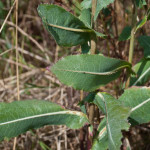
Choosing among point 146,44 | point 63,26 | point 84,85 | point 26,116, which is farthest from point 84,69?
point 146,44

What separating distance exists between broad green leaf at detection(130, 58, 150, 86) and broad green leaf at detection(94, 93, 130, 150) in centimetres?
23

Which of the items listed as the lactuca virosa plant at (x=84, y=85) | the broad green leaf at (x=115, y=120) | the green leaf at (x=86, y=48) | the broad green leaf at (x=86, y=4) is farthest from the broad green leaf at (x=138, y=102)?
the broad green leaf at (x=86, y=4)

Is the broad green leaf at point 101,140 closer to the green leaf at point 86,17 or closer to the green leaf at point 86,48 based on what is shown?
the green leaf at point 86,48

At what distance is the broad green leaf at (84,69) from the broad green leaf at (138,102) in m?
0.12

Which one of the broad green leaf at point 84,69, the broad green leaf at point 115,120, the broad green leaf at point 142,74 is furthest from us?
the broad green leaf at point 142,74

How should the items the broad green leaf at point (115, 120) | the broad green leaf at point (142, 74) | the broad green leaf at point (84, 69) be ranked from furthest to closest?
the broad green leaf at point (142, 74) → the broad green leaf at point (84, 69) → the broad green leaf at point (115, 120)

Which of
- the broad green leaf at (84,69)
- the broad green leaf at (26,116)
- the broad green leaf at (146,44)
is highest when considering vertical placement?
the broad green leaf at (146,44)

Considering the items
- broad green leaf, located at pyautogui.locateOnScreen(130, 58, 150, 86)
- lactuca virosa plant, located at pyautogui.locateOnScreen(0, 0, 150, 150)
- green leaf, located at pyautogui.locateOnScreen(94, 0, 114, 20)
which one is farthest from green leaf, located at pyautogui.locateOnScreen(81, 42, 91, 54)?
broad green leaf, located at pyautogui.locateOnScreen(130, 58, 150, 86)

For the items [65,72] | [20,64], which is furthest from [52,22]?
[20,64]

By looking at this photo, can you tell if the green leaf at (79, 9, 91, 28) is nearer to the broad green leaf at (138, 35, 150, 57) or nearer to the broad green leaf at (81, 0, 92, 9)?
the broad green leaf at (81, 0, 92, 9)

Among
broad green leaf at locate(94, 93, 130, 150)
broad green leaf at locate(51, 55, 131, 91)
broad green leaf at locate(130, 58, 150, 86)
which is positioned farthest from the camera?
broad green leaf at locate(130, 58, 150, 86)

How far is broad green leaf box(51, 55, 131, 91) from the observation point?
872mm

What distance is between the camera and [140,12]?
1.65 metres

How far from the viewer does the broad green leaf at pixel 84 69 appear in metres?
0.87
